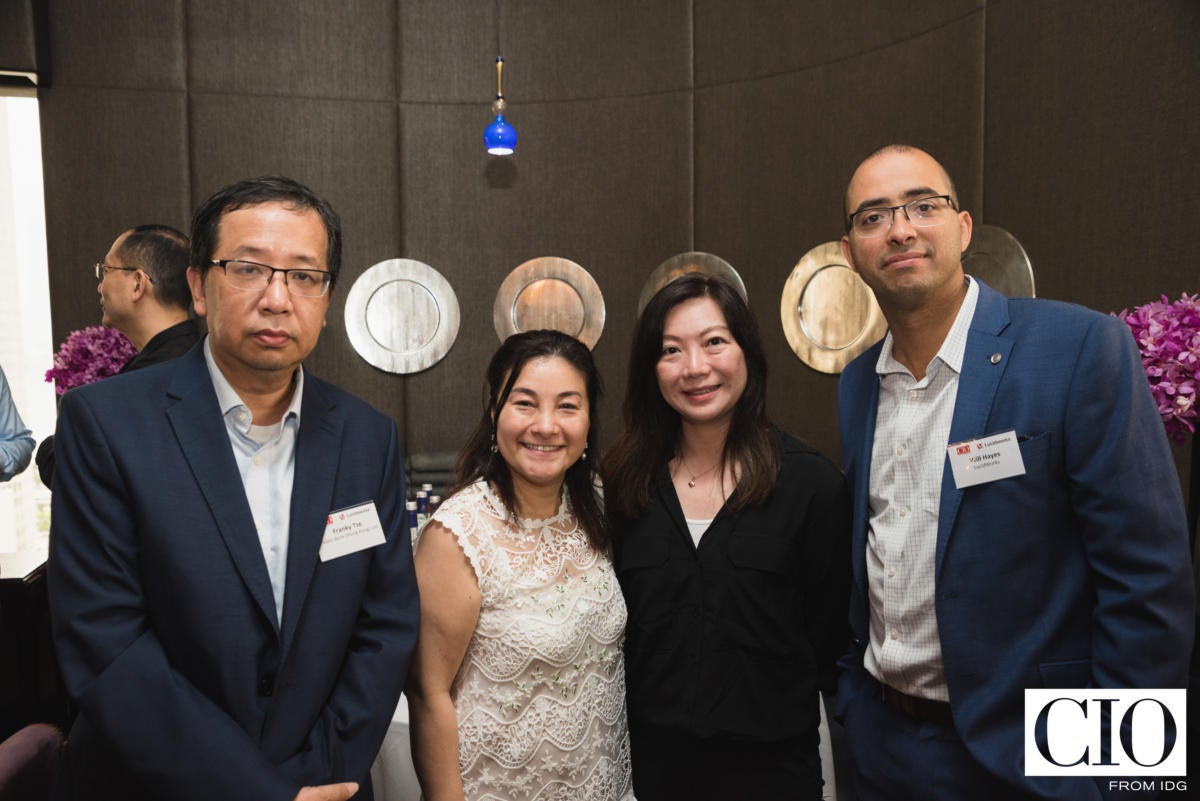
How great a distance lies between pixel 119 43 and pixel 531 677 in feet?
15.3

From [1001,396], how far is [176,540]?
59.1 inches

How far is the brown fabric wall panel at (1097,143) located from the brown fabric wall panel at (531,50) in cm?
218

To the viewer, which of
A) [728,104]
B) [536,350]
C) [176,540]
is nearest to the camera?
[176,540]

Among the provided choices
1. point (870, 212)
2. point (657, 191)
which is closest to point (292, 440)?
point (870, 212)

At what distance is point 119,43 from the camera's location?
4.51 meters

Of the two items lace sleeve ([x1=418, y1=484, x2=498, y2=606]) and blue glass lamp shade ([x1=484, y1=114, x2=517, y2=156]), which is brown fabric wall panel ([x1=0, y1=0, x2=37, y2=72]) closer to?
blue glass lamp shade ([x1=484, y1=114, x2=517, y2=156])

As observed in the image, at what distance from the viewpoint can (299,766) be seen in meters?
1.35

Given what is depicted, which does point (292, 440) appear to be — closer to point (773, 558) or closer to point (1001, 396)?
point (773, 558)

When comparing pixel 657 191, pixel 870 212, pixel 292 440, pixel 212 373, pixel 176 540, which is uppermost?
pixel 657 191

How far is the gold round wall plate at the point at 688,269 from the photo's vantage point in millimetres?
4684

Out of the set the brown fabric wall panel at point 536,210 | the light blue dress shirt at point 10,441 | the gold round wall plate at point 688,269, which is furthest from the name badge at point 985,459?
the brown fabric wall panel at point 536,210

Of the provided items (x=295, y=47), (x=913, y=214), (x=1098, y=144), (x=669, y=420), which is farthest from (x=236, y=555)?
(x=295, y=47)

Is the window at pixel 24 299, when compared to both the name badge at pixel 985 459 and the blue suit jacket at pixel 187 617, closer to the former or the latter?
the blue suit jacket at pixel 187 617

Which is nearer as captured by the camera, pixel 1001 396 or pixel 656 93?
pixel 1001 396
